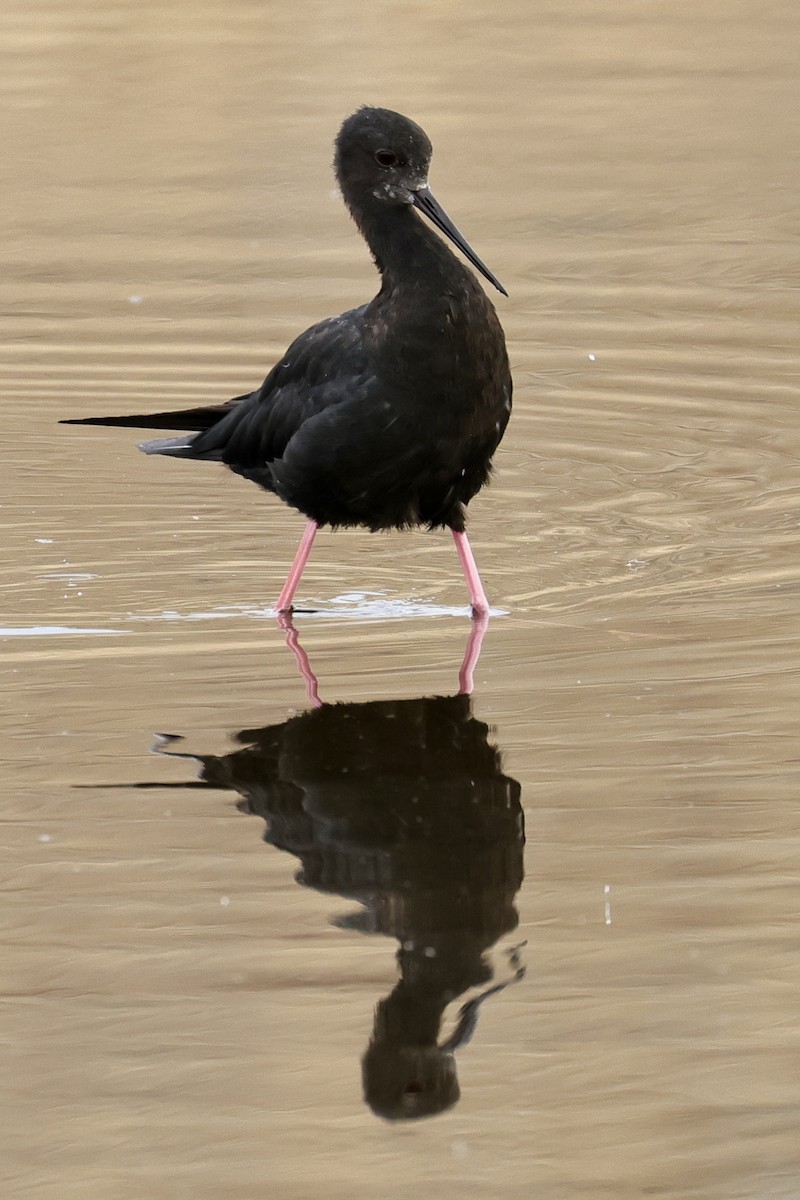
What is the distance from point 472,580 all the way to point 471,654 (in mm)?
589

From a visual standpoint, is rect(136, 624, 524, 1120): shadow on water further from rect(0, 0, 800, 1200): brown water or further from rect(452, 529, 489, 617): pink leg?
rect(452, 529, 489, 617): pink leg

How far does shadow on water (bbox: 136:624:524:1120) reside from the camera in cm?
428

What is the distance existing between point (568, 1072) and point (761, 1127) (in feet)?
1.25

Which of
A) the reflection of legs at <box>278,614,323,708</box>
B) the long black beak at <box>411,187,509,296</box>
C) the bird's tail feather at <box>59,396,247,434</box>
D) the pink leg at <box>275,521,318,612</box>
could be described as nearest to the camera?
the reflection of legs at <box>278,614,323,708</box>

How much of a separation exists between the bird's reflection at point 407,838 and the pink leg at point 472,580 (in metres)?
1.01

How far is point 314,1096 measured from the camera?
4074mm

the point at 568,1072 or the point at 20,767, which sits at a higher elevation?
the point at 568,1072

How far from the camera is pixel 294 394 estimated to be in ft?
24.6

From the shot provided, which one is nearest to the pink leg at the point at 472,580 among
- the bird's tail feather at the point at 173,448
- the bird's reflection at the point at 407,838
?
the bird's reflection at the point at 407,838

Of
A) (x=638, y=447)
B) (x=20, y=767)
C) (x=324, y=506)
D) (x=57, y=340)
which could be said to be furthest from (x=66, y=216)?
(x=20, y=767)

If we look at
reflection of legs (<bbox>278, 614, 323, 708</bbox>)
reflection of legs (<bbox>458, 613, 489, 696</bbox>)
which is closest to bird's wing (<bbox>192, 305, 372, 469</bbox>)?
reflection of legs (<bbox>278, 614, 323, 708</bbox>)

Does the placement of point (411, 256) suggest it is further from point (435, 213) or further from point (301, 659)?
point (301, 659)

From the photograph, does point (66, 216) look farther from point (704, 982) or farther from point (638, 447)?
point (704, 982)

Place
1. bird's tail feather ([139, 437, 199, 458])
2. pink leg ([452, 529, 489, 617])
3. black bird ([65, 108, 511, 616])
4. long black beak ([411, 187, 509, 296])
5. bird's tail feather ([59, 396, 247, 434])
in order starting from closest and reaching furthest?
black bird ([65, 108, 511, 616]), long black beak ([411, 187, 509, 296]), pink leg ([452, 529, 489, 617]), bird's tail feather ([59, 396, 247, 434]), bird's tail feather ([139, 437, 199, 458])
